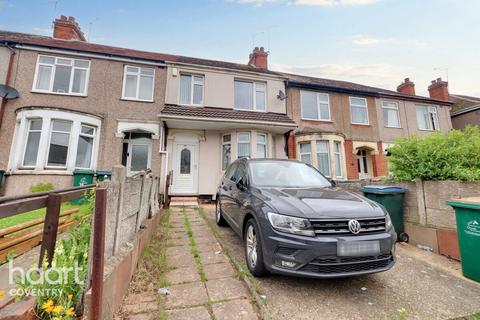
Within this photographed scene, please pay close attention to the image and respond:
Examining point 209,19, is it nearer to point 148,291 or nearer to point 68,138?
point 68,138

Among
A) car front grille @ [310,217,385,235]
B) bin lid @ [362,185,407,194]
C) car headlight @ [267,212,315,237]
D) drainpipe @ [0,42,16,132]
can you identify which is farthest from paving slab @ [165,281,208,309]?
drainpipe @ [0,42,16,132]

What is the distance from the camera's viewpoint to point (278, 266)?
235cm

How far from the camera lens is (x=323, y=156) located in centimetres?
1121

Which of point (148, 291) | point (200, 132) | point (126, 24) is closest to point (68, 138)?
point (200, 132)

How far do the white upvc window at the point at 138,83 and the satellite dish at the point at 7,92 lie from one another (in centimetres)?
404

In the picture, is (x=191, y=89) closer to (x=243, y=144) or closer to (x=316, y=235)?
(x=243, y=144)

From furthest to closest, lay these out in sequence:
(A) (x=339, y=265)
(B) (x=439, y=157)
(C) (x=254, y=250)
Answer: (B) (x=439, y=157), (C) (x=254, y=250), (A) (x=339, y=265)

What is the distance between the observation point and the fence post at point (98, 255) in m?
1.53

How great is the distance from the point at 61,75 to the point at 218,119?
7344mm

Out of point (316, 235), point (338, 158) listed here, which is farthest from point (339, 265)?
point (338, 158)

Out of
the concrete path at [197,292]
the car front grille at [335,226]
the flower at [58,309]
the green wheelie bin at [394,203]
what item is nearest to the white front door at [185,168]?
the concrete path at [197,292]

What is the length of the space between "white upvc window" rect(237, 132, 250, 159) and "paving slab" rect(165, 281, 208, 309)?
296 inches

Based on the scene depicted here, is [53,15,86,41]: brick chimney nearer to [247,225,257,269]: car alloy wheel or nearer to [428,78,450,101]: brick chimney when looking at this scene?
[247,225,257,269]: car alloy wheel

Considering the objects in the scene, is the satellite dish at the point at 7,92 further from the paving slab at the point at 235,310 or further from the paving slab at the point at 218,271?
the paving slab at the point at 235,310
